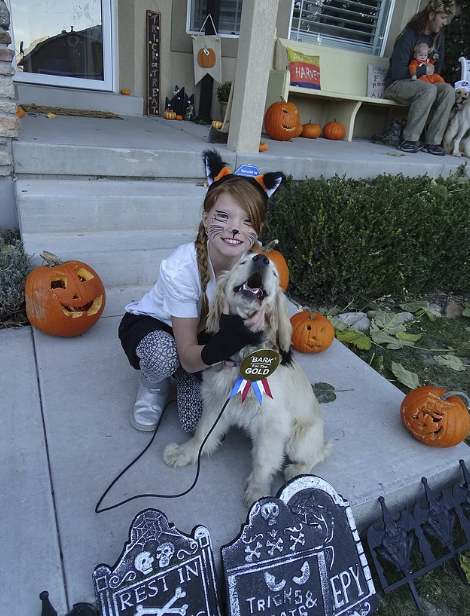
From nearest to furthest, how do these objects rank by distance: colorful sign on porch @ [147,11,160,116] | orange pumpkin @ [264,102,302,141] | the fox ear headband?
1. the fox ear headband
2. orange pumpkin @ [264,102,302,141]
3. colorful sign on porch @ [147,11,160,116]

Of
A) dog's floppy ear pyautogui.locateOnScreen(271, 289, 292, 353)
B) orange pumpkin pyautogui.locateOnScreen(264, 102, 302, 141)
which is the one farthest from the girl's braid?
orange pumpkin pyautogui.locateOnScreen(264, 102, 302, 141)

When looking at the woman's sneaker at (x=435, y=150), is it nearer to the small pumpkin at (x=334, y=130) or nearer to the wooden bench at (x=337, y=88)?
the wooden bench at (x=337, y=88)

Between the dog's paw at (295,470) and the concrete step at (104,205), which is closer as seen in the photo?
the dog's paw at (295,470)

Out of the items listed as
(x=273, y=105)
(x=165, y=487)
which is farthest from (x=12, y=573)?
(x=273, y=105)

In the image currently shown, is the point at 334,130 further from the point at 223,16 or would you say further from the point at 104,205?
the point at 104,205

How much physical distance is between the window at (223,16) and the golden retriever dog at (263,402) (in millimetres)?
7360

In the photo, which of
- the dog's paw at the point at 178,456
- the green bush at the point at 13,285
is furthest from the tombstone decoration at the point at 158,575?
the green bush at the point at 13,285

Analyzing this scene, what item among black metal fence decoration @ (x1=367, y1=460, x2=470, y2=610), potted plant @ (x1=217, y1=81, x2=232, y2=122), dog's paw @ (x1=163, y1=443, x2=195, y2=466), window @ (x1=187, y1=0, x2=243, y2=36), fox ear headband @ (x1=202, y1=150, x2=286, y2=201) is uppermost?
window @ (x1=187, y1=0, x2=243, y2=36)

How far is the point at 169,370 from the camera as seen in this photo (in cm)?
226

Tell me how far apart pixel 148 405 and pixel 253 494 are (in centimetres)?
77

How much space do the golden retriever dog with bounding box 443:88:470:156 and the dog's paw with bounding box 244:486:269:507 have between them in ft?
26.5

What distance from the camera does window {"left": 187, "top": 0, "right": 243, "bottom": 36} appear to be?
7.30 m

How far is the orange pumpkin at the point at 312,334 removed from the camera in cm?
319

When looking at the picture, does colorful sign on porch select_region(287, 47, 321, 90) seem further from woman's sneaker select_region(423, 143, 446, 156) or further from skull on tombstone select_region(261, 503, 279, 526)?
skull on tombstone select_region(261, 503, 279, 526)
